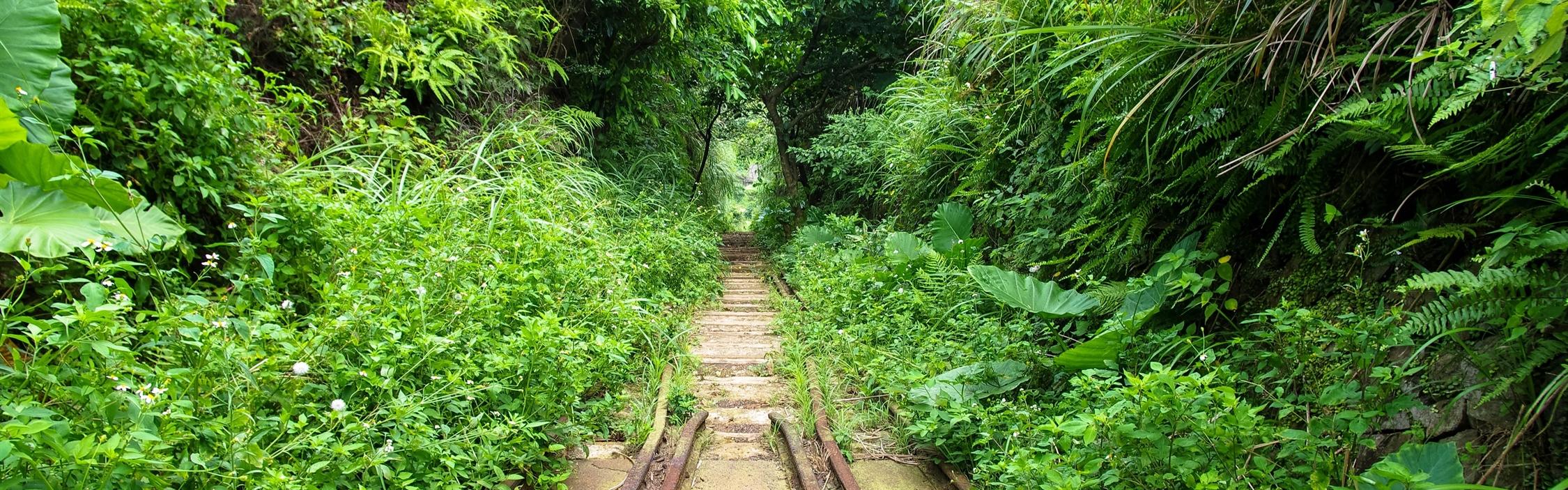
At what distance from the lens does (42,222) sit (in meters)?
1.86

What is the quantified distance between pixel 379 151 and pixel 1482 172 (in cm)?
536

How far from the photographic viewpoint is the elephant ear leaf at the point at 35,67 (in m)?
2.00

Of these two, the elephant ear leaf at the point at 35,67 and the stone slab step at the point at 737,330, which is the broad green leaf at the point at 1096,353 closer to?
the stone slab step at the point at 737,330

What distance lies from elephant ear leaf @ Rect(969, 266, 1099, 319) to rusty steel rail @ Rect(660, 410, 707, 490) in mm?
1627

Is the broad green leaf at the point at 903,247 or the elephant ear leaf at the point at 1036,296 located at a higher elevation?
the elephant ear leaf at the point at 1036,296

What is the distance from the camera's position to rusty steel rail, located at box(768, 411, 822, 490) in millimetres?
2723

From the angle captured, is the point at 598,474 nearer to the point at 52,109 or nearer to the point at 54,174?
the point at 54,174

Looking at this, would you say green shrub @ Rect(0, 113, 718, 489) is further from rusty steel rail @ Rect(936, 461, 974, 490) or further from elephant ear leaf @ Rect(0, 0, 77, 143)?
rusty steel rail @ Rect(936, 461, 974, 490)

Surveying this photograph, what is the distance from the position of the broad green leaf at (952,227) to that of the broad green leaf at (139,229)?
14.7 ft

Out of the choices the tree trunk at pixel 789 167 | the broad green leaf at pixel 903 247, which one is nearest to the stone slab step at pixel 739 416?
the broad green leaf at pixel 903 247

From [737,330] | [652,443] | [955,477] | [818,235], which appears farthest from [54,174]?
[818,235]

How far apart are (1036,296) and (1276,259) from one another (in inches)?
37.8

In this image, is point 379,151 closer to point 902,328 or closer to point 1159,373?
point 902,328

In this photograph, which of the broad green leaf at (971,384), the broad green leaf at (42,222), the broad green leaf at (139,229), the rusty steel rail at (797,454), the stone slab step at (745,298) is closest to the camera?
the broad green leaf at (42,222)
